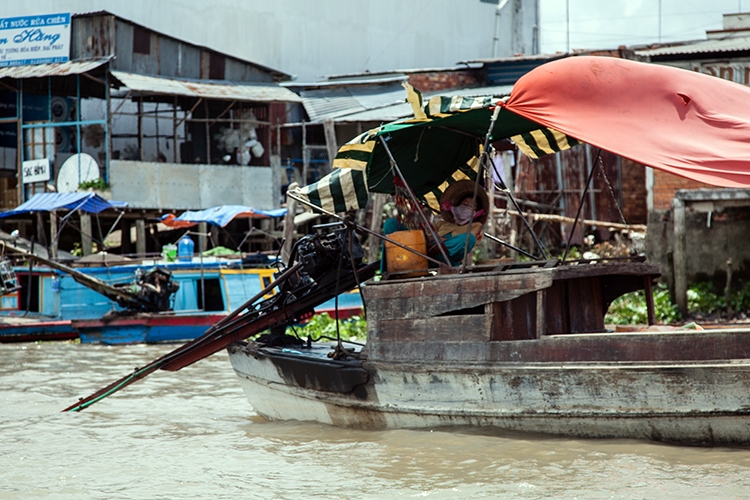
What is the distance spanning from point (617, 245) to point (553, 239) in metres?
2.53

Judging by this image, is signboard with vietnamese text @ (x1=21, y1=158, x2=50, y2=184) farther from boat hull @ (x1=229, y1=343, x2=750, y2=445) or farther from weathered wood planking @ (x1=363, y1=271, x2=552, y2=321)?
weathered wood planking @ (x1=363, y1=271, x2=552, y2=321)

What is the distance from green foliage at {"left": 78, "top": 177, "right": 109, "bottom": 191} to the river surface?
41.2 ft

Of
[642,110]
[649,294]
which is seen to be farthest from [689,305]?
[642,110]

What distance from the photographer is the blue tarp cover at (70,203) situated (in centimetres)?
1911

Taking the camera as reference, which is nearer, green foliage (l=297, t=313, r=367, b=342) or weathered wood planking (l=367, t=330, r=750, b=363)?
weathered wood planking (l=367, t=330, r=750, b=363)

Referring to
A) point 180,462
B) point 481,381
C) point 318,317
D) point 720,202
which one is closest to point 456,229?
point 481,381

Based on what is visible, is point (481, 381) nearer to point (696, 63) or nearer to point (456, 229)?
point (456, 229)

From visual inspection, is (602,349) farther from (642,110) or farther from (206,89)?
(206,89)

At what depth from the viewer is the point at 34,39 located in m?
21.6

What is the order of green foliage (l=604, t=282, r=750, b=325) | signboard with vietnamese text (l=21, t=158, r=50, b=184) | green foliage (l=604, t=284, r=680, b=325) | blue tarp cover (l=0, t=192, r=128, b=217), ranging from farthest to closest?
signboard with vietnamese text (l=21, t=158, r=50, b=184)
blue tarp cover (l=0, t=192, r=128, b=217)
green foliage (l=604, t=284, r=680, b=325)
green foliage (l=604, t=282, r=750, b=325)

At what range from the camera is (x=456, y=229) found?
731 cm

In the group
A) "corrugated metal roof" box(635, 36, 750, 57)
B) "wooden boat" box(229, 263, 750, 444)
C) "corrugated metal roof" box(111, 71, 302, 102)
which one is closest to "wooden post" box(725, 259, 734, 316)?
"corrugated metal roof" box(635, 36, 750, 57)

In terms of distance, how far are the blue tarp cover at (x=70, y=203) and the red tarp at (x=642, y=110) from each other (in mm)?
15078

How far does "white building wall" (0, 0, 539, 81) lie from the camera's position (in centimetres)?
2592
